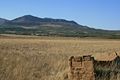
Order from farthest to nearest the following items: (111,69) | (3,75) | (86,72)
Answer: (111,69)
(86,72)
(3,75)

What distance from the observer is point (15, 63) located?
1096 cm

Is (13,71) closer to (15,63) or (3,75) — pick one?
(3,75)

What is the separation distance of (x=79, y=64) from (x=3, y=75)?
1.90m

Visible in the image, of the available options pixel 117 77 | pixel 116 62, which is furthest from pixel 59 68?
pixel 117 77

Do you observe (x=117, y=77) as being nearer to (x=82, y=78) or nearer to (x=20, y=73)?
(x=82, y=78)

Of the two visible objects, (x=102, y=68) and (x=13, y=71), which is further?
(x=102, y=68)

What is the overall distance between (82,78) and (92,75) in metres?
0.26

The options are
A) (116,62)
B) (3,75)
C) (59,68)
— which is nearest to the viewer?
(3,75)

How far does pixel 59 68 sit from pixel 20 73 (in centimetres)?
357

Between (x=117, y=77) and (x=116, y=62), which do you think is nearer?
(x=117, y=77)

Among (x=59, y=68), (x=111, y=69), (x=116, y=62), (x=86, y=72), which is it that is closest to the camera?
(x=86, y=72)

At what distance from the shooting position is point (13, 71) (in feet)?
31.4

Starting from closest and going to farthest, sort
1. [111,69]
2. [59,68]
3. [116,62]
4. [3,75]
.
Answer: [3,75], [111,69], [116,62], [59,68]

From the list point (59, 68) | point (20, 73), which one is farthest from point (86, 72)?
point (59, 68)
